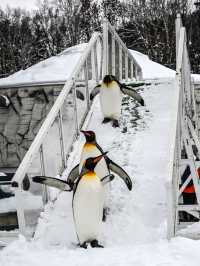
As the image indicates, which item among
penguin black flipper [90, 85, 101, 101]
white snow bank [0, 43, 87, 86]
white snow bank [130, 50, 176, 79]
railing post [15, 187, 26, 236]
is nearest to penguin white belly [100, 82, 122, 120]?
penguin black flipper [90, 85, 101, 101]

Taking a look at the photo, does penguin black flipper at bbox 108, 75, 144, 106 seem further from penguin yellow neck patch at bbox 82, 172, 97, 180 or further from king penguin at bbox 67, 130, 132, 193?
penguin yellow neck patch at bbox 82, 172, 97, 180

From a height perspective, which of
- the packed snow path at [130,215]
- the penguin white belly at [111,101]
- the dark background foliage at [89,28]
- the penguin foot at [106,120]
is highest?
the dark background foliage at [89,28]

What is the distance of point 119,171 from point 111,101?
1.55 meters

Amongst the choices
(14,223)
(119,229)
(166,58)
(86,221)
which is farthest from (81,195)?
(166,58)

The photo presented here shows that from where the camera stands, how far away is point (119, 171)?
466 cm

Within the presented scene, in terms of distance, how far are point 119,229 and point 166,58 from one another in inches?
743

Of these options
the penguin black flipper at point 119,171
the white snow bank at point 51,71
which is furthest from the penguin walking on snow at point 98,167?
the white snow bank at point 51,71

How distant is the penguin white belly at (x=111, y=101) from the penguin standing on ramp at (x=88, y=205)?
1.96 m

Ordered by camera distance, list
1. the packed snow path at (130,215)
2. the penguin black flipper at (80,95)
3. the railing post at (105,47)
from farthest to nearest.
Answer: the railing post at (105,47) → the penguin black flipper at (80,95) → the packed snow path at (130,215)

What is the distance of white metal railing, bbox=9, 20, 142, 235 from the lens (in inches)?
168

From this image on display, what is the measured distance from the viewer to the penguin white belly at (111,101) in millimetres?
6051

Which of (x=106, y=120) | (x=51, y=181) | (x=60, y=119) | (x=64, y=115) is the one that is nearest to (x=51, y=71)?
(x=106, y=120)

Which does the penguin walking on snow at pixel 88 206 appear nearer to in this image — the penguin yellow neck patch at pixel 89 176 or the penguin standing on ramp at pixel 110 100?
the penguin yellow neck patch at pixel 89 176

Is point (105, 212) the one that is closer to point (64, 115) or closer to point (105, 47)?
point (64, 115)
